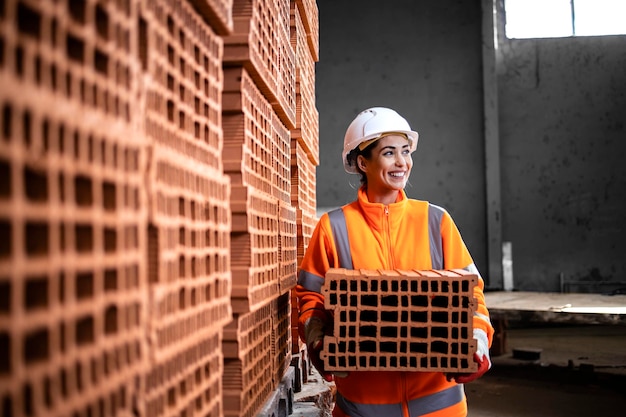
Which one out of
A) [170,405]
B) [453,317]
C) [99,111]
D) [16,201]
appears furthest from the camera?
[453,317]

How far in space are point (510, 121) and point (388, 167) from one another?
8345 mm

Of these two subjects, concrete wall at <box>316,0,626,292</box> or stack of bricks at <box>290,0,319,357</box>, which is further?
concrete wall at <box>316,0,626,292</box>

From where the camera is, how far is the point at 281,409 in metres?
2.73

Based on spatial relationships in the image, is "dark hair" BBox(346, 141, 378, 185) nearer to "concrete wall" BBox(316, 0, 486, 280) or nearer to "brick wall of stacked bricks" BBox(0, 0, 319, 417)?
"brick wall of stacked bricks" BBox(0, 0, 319, 417)

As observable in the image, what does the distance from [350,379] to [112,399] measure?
5.65 ft

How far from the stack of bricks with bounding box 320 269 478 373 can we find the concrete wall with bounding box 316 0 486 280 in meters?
8.01

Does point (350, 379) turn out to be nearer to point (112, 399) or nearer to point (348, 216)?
point (348, 216)

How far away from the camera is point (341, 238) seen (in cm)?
262

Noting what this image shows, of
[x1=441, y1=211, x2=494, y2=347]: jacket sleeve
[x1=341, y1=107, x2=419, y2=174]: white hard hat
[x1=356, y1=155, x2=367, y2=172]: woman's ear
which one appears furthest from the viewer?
[x1=356, y1=155, x2=367, y2=172]: woman's ear

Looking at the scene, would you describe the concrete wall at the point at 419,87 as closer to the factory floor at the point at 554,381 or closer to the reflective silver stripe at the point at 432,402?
the factory floor at the point at 554,381

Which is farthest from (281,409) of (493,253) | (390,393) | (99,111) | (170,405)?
(493,253)

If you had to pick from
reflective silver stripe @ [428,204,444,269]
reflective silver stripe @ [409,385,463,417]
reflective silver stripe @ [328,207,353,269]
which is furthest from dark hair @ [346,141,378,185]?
reflective silver stripe @ [409,385,463,417]

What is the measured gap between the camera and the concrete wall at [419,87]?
10203 mm

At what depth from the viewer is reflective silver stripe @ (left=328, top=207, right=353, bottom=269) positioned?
259 centimetres
